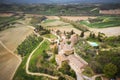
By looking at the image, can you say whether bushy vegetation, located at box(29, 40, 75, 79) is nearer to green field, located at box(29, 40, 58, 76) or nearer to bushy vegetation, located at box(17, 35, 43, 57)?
green field, located at box(29, 40, 58, 76)

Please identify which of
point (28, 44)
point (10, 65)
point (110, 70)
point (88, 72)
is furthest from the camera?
point (28, 44)

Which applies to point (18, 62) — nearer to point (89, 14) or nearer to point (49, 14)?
point (49, 14)

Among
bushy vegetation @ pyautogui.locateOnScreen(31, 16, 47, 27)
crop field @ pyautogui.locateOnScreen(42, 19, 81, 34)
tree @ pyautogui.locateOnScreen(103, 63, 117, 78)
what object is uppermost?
bushy vegetation @ pyautogui.locateOnScreen(31, 16, 47, 27)

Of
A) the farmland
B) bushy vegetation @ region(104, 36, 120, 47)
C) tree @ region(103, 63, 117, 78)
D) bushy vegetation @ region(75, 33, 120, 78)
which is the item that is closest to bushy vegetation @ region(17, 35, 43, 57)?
the farmland

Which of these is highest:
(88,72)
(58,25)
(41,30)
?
(58,25)

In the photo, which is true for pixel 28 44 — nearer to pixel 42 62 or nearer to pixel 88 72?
pixel 42 62

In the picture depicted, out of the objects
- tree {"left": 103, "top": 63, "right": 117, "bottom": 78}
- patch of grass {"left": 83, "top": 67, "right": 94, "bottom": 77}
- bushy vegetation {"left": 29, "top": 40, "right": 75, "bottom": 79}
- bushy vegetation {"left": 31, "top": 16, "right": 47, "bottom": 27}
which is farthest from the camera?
bushy vegetation {"left": 31, "top": 16, "right": 47, "bottom": 27}

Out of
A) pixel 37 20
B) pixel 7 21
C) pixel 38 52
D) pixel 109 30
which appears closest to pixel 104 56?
pixel 109 30
